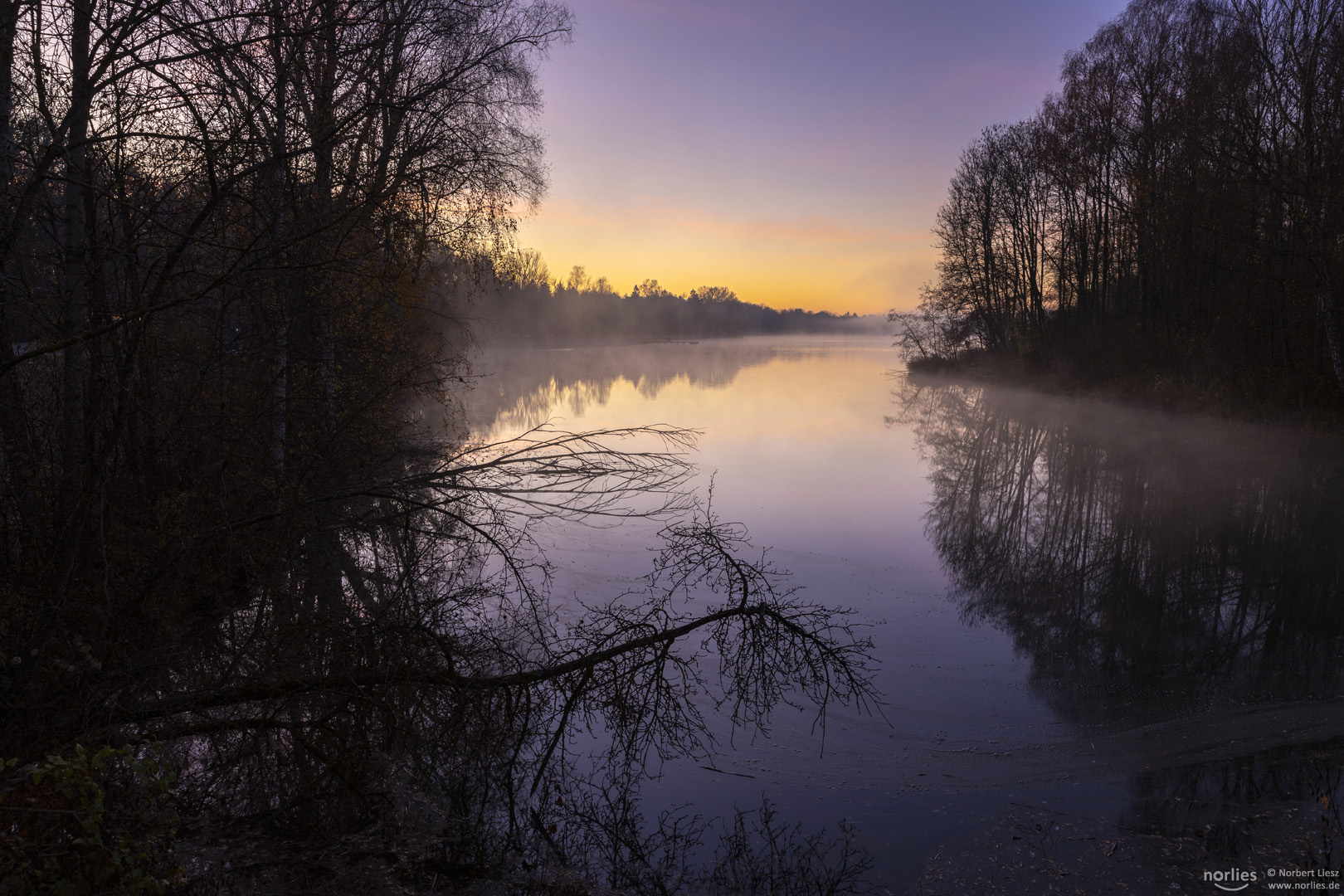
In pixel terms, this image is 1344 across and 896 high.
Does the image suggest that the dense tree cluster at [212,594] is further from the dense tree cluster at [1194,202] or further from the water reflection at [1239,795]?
the dense tree cluster at [1194,202]

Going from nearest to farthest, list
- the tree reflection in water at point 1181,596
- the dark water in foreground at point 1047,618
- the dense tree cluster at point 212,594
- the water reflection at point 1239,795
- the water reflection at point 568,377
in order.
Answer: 1. the dense tree cluster at point 212,594
2. the water reflection at point 1239,795
3. the tree reflection in water at point 1181,596
4. the dark water in foreground at point 1047,618
5. the water reflection at point 568,377

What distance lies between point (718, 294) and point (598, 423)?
471 feet

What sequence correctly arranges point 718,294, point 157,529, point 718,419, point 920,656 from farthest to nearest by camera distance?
1. point 718,294
2. point 718,419
3. point 920,656
4. point 157,529

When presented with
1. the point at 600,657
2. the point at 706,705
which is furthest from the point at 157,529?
the point at 706,705

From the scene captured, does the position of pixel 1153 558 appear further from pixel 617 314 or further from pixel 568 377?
pixel 617 314

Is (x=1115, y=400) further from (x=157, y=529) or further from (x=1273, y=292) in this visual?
(x=157, y=529)

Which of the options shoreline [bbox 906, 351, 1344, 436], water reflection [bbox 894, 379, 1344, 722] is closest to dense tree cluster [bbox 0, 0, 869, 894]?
water reflection [bbox 894, 379, 1344, 722]

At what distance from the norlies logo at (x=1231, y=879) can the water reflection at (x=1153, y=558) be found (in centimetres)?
189

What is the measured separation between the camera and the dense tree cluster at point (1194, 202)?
1584cm

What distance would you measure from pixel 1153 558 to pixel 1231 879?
22.1 feet

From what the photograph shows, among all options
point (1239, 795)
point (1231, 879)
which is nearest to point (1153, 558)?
point (1239, 795)

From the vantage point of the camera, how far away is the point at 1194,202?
19391mm

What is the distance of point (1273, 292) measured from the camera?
18.0 meters

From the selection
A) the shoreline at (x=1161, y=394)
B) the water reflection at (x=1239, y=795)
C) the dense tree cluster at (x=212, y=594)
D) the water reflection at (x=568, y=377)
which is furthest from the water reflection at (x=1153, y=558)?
the water reflection at (x=568, y=377)
